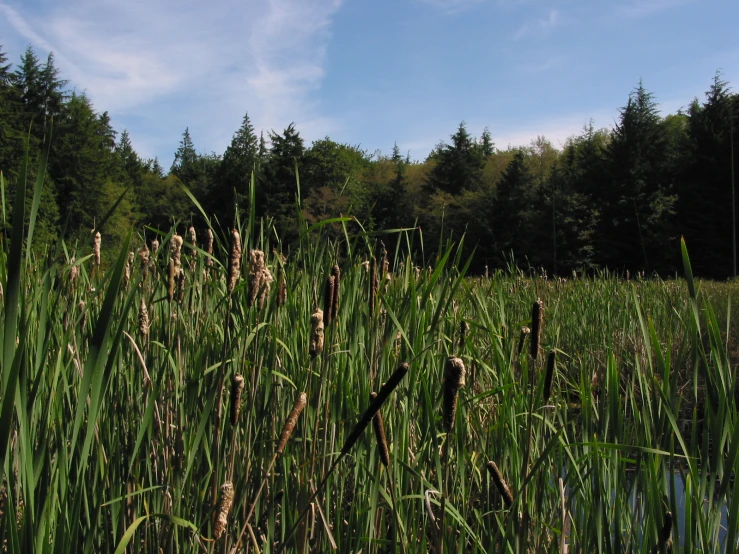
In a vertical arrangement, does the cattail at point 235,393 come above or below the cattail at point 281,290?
below

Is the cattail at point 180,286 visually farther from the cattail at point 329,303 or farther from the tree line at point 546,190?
the tree line at point 546,190

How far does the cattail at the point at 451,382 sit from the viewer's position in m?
0.68

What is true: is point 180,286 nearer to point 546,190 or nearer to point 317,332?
point 317,332

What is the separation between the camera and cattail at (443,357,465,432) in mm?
679

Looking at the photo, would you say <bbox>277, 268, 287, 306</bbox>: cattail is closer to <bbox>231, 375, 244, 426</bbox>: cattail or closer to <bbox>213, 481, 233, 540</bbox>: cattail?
<bbox>231, 375, 244, 426</bbox>: cattail

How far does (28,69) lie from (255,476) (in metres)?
48.3

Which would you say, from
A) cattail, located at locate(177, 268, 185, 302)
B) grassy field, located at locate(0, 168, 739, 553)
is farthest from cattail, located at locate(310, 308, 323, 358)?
cattail, located at locate(177, 268, 185, 302)

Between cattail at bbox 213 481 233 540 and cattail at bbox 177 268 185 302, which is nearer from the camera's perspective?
cattail at bbox 213 481 233 540

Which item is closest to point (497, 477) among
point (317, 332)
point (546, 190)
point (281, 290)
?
point (317, 332)

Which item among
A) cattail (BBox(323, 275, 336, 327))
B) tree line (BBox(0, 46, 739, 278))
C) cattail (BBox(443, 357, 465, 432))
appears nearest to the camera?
cattail (BBox(443, 357, 465, 432))

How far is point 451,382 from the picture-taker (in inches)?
27.9

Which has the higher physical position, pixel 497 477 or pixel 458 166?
pixel 458 166

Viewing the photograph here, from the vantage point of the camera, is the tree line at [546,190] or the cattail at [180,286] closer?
the cattail at [180,286]

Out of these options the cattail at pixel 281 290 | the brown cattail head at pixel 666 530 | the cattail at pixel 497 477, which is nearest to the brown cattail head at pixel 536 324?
the cattail at pixel 497 477
